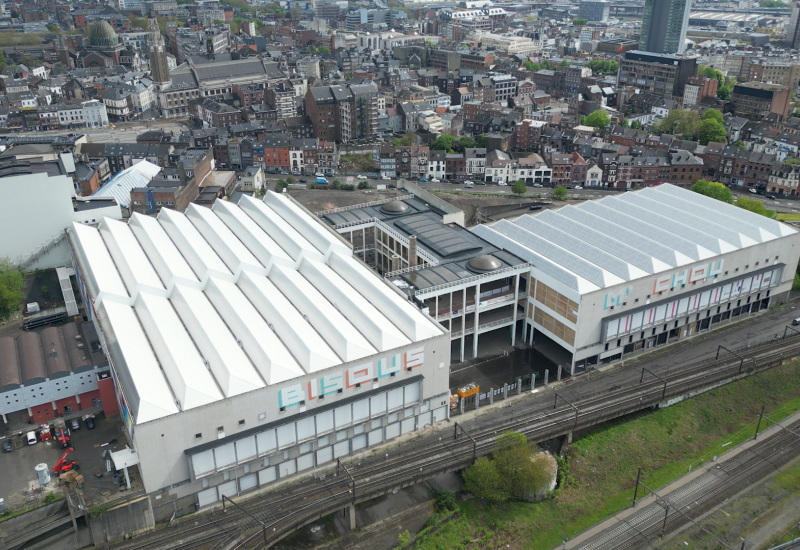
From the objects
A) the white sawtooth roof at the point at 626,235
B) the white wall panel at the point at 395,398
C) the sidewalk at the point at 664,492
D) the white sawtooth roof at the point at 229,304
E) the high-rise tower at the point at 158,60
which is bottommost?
the sidewalk at the point at 664,492

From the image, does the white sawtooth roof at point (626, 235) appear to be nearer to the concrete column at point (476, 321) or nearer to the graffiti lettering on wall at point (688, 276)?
the graffiti lettering on wall at point (688, 276)

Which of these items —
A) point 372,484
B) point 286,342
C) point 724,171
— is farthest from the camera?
point 724,171

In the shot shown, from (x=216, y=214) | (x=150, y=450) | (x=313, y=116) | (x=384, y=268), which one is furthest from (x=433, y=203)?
(x=313, y=116)

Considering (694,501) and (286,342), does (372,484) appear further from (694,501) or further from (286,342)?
(694,501)

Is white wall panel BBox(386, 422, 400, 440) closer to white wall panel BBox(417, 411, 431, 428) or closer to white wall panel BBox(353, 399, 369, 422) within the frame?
white wall panel BBox(417, 411, 431, 428)

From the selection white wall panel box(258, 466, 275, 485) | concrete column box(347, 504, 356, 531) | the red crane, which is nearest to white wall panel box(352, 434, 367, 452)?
concrete column box(347, 504, 356, 531)

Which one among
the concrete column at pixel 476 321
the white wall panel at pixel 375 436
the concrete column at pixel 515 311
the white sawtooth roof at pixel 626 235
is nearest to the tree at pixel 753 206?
the white sawtooth roof at pixel 626 235

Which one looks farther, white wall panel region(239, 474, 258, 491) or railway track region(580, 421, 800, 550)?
white wall panel region(239, 474, 258, 491)
